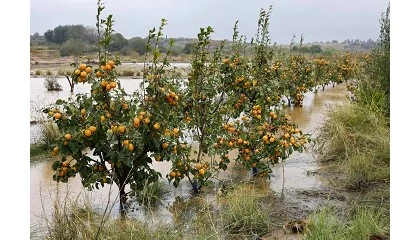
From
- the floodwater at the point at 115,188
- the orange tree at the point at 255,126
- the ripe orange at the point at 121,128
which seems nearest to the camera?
the ripe orange at the point at 121,128

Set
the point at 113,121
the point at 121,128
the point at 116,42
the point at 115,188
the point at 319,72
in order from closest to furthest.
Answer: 1. the point at 121,128
2. the point at 113,121
3. the point at 116,42
4. the point at 115,188
5. the point at 319,72

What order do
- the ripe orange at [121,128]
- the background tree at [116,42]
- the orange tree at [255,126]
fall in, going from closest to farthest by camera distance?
the ripe orange at [121,128] → the background tree at [116,42] → the orange tree at [255,126]

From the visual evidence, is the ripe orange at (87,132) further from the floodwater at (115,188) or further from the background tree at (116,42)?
the background tree at (116,42)

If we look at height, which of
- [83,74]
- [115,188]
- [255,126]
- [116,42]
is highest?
[116,42]

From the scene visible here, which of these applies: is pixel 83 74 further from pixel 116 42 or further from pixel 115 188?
pixel 115 188

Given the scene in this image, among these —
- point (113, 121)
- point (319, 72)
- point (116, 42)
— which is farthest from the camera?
point (319, 72)

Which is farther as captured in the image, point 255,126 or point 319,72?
point 319,72

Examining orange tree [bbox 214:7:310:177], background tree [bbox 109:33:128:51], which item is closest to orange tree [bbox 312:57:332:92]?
background tree [bbox 109:33:128:51]

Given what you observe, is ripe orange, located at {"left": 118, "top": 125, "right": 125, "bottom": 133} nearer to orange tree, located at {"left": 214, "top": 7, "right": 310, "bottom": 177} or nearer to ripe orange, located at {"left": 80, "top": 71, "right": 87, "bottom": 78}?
ripe orange, located at {"left": 80, "top": 71, "right": 87, "bottom": 78}

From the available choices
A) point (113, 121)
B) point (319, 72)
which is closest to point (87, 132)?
point (113, 121)

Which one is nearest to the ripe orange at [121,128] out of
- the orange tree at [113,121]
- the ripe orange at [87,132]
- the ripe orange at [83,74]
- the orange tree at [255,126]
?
the orange tree at [113,121]

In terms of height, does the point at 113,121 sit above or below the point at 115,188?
above

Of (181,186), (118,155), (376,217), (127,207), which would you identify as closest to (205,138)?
(181,186)

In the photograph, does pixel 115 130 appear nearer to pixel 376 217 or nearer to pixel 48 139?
pixel 376 217
